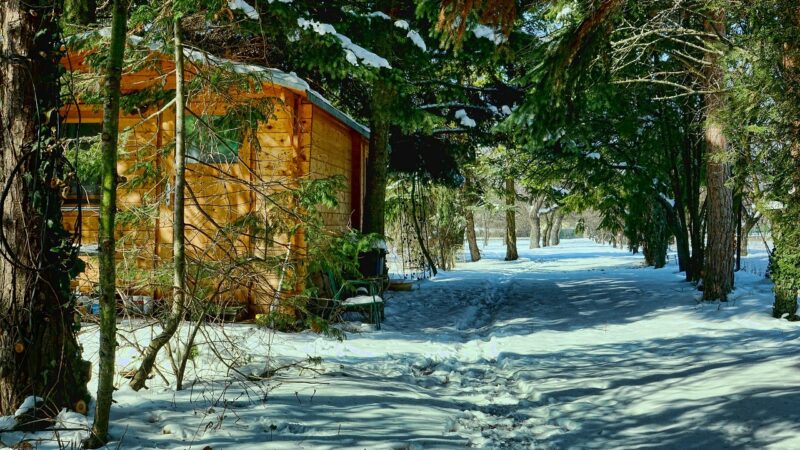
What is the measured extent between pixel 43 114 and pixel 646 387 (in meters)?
6.36

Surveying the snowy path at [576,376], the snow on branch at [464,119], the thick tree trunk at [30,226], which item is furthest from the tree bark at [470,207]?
the thick tree trunk at [30,226]

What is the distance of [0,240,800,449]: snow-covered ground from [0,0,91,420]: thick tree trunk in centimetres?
40

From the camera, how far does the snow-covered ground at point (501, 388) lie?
4648mm

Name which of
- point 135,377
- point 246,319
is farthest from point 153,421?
point 246,319

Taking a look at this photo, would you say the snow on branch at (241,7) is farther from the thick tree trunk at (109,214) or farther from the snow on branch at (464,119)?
the snow on branch at (464,119)

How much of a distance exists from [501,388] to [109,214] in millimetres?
4963

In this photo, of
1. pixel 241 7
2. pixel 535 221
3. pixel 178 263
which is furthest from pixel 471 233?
pixel 178 263

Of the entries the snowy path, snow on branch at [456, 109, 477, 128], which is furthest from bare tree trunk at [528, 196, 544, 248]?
the snowy path

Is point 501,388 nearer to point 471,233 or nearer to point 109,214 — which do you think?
point 109,214

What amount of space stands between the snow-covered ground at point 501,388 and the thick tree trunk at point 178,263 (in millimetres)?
258

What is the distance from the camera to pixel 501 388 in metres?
7.00

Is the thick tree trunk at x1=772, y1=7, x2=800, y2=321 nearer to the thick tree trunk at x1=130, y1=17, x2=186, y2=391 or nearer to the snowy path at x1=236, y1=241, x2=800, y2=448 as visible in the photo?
the snowy path at x1=236, y1=241, x2=800, y2=448

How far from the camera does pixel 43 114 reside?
4.04m

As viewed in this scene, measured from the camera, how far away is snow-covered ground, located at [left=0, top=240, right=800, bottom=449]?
4.65 m
